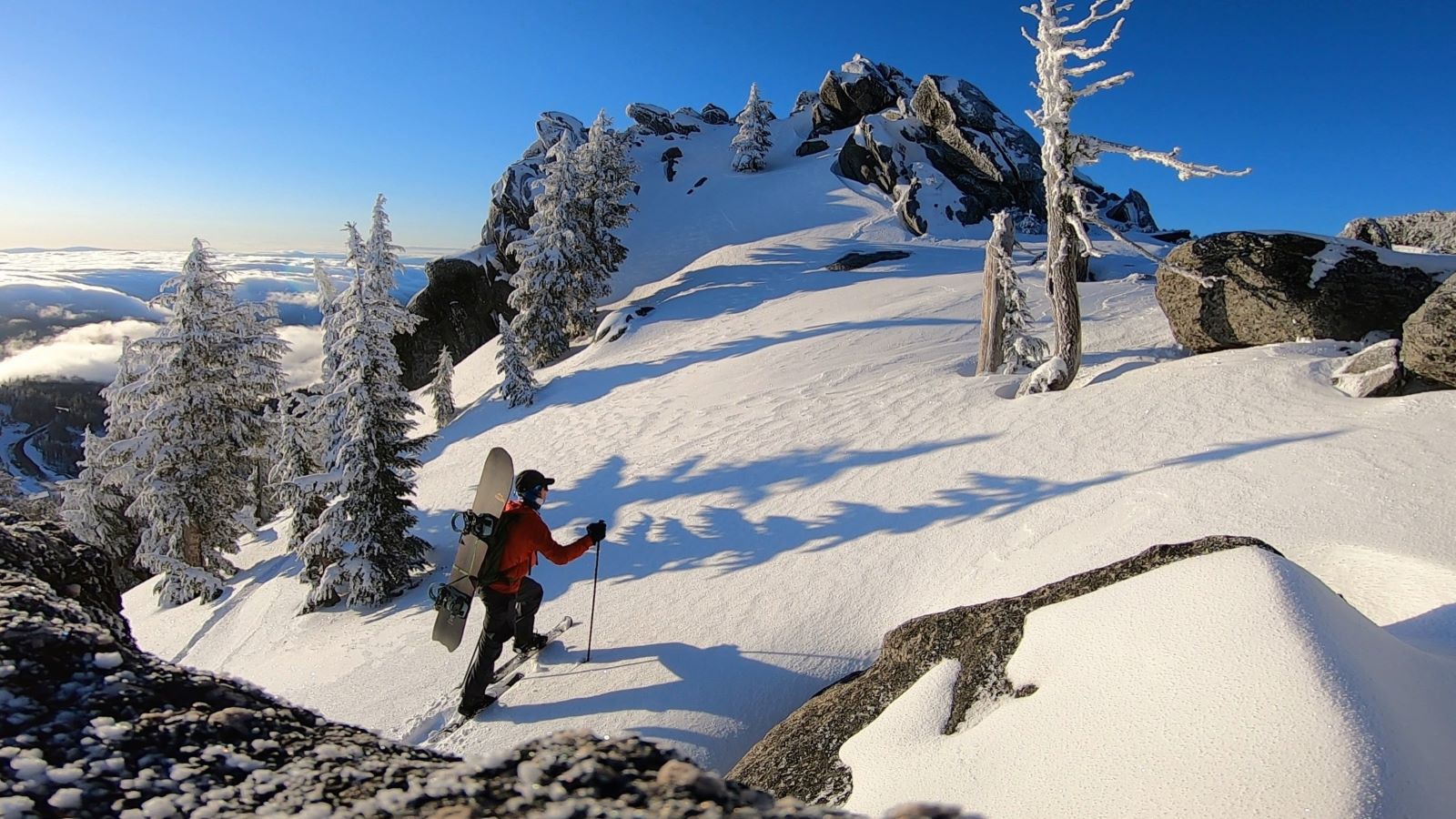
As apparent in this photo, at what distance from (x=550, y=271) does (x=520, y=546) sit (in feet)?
85.7

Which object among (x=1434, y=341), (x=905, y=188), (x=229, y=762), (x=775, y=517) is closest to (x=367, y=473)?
(x=775, y=517)

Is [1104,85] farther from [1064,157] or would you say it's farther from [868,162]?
[868,162]

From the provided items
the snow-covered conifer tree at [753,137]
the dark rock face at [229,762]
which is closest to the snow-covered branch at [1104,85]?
the dark rock face at [229,762]

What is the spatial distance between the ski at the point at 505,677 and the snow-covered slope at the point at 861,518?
16 cm

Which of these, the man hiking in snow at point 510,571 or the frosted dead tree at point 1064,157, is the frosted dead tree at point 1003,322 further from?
the man hiking in snow at point 510,571

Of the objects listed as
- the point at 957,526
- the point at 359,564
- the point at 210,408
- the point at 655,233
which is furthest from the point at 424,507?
→ the point at 655,233

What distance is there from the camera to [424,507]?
1526 cm

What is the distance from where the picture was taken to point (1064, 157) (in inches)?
457

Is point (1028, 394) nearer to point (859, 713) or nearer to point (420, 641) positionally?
point (859, 713)

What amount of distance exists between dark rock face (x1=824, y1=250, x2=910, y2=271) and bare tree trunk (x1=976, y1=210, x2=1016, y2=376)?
1577 centimetres

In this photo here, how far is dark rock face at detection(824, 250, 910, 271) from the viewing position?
30.3 m

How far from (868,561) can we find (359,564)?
8841 mm

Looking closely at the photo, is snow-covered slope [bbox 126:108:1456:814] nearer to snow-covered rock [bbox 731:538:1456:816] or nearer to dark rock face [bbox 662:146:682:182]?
snow-covered rock [bbox 731:538:1456:816]

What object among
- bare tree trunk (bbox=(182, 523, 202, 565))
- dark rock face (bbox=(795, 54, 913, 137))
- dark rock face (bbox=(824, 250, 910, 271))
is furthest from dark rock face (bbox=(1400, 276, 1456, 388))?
dark rock face (bbox=(795, 54, 913, 137))
